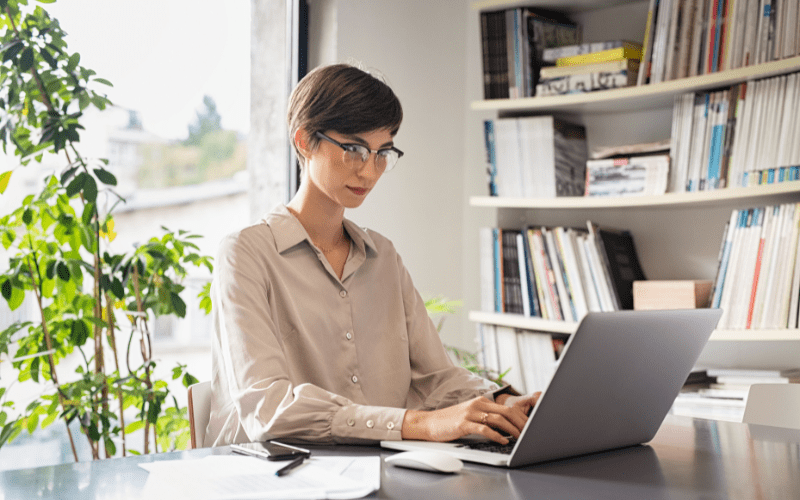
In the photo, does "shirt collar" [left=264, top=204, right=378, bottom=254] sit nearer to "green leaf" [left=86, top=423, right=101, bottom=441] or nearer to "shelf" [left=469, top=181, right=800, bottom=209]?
"green leaf" [left=86, top=423, right=101, bottom=441]

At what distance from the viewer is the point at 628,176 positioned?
243 centimetres

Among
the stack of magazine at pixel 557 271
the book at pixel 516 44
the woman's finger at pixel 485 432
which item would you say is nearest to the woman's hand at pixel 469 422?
the woman's finger at pixel 485 432

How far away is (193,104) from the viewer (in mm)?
2299

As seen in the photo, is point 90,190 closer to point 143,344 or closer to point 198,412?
point 143,344

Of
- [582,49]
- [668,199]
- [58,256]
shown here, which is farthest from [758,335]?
[58,256]

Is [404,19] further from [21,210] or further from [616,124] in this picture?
[21,210]

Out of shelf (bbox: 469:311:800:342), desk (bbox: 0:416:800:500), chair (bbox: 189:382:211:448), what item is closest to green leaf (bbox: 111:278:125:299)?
chair (bbox: 189:382:211:448)

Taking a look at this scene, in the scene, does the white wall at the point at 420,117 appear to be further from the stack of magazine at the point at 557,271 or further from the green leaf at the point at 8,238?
the green leaf at the point at 8,238

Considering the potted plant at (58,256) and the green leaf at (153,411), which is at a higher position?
the potted plant at (58,256)

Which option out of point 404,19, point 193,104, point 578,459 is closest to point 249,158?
point 193,104

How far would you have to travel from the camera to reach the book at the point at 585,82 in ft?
7.98

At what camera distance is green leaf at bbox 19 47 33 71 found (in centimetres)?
167

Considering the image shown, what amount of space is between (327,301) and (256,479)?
641mm

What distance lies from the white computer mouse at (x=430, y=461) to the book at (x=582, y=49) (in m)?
1.92
